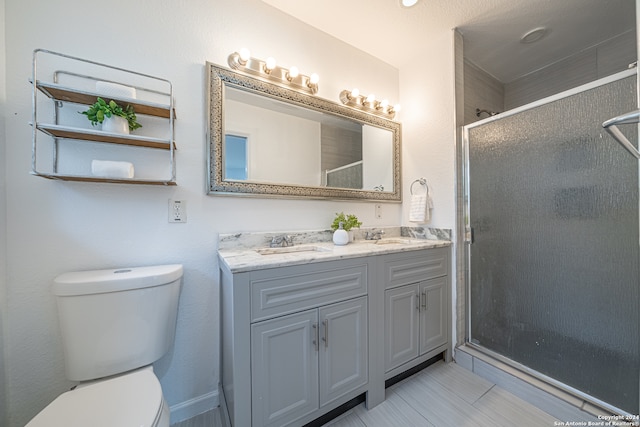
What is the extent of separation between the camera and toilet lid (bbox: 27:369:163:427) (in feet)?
2.19

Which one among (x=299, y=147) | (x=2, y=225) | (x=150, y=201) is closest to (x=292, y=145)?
(x=299, y=147)

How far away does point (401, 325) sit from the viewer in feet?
4.52

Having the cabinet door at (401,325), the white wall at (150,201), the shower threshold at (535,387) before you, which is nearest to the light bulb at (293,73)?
the white wall at (150,201)

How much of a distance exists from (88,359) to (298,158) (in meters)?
1.41

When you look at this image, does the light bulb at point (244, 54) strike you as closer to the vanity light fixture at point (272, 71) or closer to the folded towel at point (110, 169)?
the vanity light fixture at point (272, 71)

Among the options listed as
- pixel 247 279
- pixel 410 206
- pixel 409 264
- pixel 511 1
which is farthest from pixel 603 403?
pixel 511 1

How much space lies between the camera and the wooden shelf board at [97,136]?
34.9 inches

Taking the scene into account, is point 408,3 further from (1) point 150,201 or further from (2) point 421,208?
(1) point 150,201

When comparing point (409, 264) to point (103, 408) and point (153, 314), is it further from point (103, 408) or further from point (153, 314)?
point (103, 408)

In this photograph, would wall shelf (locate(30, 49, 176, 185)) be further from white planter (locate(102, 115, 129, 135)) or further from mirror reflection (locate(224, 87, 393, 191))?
mirror reflection (locate(224, 87, 393, 191))

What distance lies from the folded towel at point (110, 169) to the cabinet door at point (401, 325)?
1.43 meters

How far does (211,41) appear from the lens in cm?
130

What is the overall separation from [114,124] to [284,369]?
1303 mm

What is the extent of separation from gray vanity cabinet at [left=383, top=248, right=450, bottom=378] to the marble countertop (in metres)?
0.07
